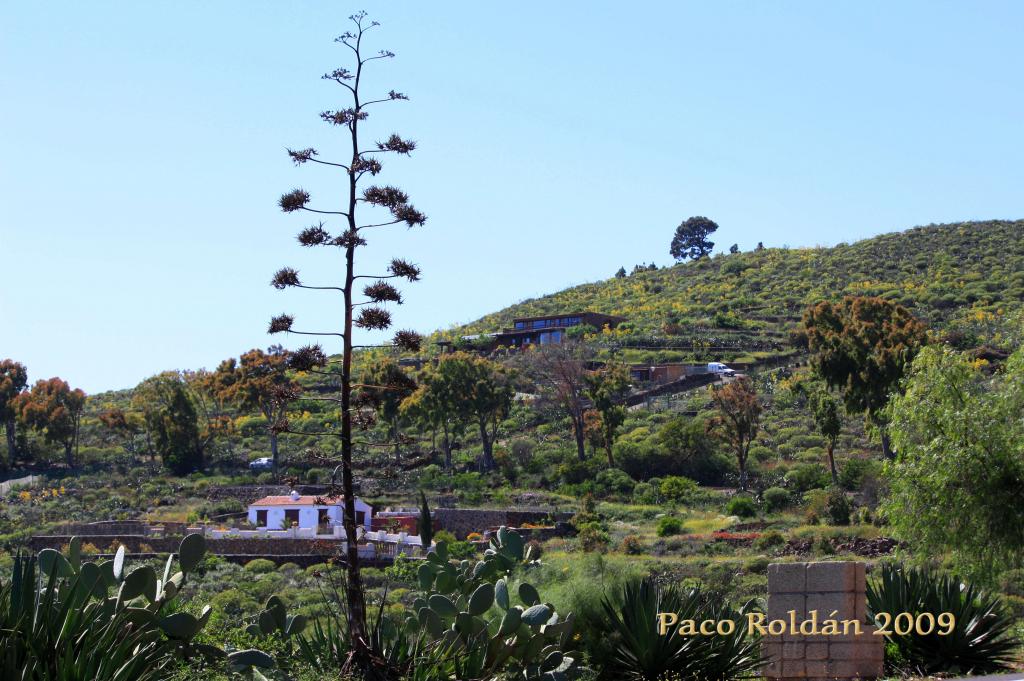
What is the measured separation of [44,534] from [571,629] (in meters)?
35.9

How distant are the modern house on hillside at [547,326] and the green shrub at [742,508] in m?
41.0

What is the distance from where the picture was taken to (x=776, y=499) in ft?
146

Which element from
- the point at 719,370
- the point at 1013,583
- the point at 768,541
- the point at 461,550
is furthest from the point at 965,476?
the point at 719,370

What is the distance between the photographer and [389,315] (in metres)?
13.0

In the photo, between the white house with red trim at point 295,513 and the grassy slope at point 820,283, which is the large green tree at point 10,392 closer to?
the white house with red trim at point 295,513

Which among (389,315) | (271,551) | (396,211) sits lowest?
(271,551)

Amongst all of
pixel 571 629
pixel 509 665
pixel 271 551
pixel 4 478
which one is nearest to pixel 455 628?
pixel 509 665

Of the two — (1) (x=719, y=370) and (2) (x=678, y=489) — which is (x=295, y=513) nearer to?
(2) (x=678, y=489)

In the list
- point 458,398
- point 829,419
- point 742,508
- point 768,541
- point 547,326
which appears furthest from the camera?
point 547,326

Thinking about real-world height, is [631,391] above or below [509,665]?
above

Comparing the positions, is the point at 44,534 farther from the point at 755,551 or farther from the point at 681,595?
the point at 681,595

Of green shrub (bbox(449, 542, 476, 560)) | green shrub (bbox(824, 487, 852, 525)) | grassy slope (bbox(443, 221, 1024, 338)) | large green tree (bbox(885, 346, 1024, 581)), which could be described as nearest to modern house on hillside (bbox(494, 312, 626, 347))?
grassy slope (bbox(443, 221, 1024, 338))

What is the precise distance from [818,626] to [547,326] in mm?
76454

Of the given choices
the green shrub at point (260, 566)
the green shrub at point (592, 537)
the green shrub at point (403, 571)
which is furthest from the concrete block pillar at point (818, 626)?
the green shrub at point (260, 566)
